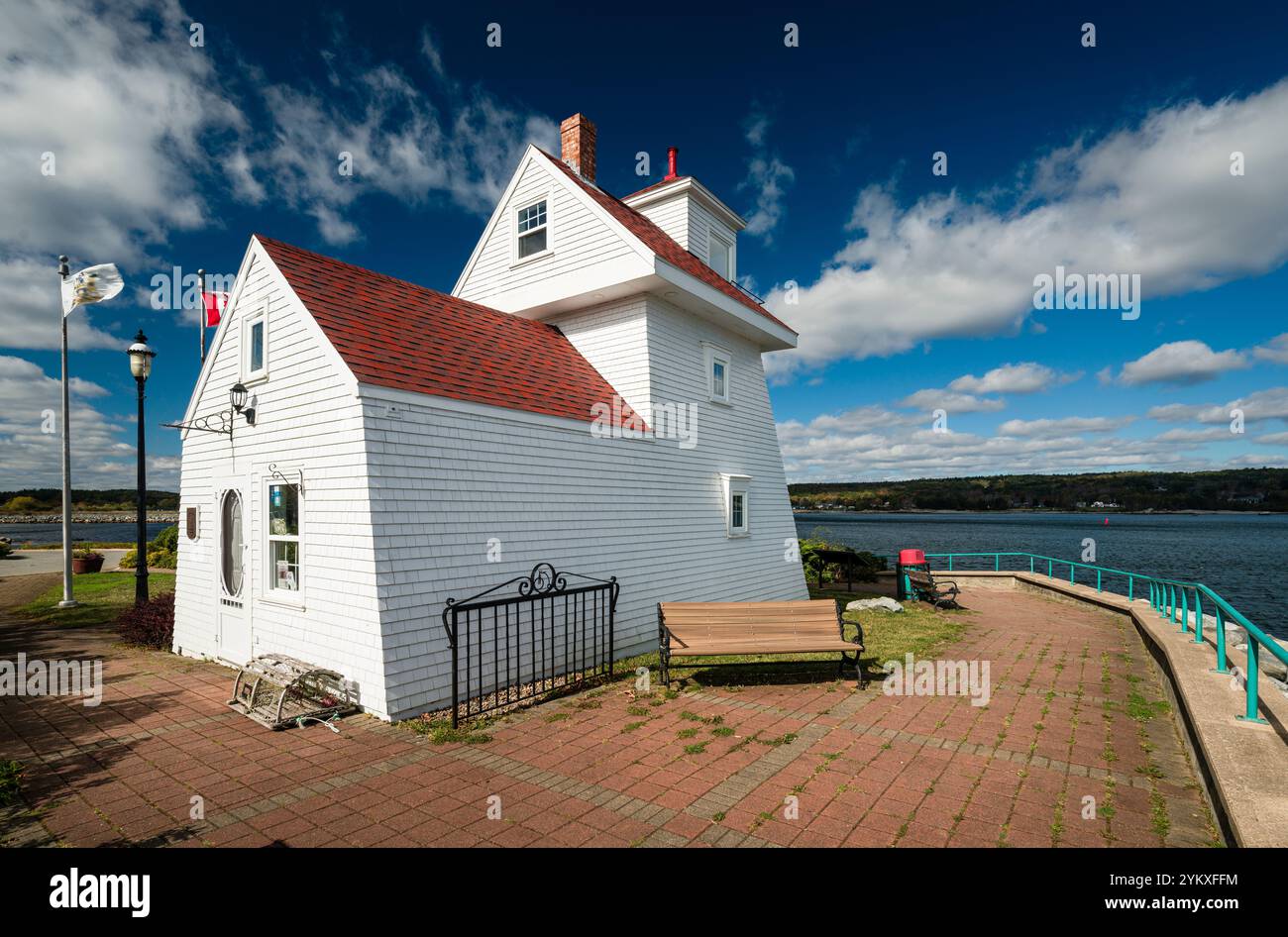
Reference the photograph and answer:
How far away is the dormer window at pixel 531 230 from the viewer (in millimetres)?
13477

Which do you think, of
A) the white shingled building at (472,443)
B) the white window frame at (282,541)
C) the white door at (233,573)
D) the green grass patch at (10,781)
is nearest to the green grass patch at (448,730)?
the white shingled building at (472,443)

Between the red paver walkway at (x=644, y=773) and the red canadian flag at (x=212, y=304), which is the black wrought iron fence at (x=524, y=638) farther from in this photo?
the red canadian flag at (x=212, y=304)

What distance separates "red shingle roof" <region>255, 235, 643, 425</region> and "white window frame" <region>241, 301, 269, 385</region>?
3.08 ft

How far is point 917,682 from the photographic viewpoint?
8.45 metres

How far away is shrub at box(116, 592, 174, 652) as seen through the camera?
10.9 meters

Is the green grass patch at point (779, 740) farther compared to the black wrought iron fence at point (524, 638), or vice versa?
the black wrought iron fence at point (524, 638)

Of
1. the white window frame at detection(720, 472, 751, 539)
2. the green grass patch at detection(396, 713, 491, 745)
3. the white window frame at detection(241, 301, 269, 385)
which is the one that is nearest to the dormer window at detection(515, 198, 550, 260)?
the white window frame at detection(241, 301, 269, 385)

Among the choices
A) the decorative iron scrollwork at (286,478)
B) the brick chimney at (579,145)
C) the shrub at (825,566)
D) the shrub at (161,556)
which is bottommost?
the shrub at (825,566)

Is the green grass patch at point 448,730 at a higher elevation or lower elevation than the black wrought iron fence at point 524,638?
lower

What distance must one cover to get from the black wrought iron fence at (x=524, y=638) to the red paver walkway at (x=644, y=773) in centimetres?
74

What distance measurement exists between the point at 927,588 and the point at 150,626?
55.4 feet

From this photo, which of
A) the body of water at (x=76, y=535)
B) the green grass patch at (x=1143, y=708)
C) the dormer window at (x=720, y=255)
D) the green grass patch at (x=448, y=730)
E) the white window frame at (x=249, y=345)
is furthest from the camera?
the body of water at (x=76, y=535)

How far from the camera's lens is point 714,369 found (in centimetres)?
1402

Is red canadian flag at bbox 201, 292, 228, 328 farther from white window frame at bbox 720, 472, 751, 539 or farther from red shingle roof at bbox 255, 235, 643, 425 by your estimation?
white window frame at bbox 720, 472, 751, 539
